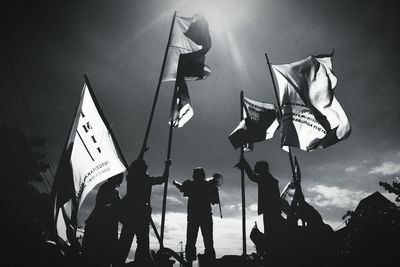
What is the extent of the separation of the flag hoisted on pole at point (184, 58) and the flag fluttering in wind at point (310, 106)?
3.11 meters

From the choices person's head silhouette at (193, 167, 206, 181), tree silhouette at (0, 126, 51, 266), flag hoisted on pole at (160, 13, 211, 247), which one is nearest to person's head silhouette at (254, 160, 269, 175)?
person's head silhouette at (193, 167, 206, 181)

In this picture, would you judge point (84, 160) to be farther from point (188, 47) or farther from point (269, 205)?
point (188, 47)

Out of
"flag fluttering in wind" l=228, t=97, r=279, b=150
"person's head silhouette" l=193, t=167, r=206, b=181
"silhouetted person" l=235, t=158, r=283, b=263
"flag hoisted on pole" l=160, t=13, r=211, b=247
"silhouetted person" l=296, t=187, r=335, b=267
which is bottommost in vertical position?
"silhouetted person" l=296, t=187, r=335, b=267

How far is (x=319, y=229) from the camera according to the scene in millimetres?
5684

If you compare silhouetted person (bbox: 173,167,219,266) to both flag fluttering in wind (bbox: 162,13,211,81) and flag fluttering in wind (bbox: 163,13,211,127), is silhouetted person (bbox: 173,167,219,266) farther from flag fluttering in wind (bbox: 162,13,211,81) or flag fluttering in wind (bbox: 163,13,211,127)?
flag fluttering in wind (bbox: 162,13,211,81)

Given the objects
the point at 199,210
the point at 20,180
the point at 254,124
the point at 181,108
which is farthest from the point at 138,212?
the point at 20,180

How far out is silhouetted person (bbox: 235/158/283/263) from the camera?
216 inches

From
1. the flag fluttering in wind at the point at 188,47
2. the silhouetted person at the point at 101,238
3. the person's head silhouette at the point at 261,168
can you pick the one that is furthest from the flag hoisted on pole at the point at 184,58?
the silhouetted person at the point at 101,238

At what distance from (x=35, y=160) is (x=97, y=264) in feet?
78.5

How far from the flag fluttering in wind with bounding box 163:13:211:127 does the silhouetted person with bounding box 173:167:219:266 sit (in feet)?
7.45

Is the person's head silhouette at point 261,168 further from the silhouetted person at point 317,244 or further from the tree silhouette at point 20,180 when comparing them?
the tree silhouette at point 20,180

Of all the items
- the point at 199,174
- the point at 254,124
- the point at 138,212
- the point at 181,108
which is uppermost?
the point at 181,108

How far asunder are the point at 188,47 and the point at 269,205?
654 centimetres

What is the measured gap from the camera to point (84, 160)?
5.50 m
